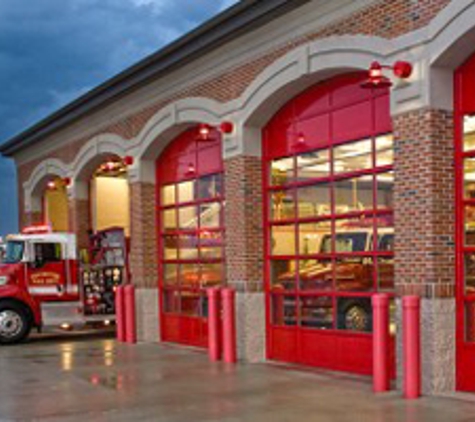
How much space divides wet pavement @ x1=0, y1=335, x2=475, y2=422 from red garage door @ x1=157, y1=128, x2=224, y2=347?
203 centimetres

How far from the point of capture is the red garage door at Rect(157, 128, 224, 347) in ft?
50.9

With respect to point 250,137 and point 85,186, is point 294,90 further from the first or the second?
point 85,186

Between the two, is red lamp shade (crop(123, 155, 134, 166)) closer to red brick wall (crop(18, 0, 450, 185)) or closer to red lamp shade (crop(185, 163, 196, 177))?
red brick wall (crop(18, 0, 450, 185))

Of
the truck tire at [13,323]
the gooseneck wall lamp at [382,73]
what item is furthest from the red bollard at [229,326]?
the truck tire at [13,323]

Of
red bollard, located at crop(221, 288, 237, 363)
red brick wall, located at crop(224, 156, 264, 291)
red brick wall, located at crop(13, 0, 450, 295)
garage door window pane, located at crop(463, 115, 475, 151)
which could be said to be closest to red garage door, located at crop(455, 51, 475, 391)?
garage door window pane, located at crop(463, 115, 475, 151)

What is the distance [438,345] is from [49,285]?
36.7 ft

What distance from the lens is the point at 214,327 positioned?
1384cm

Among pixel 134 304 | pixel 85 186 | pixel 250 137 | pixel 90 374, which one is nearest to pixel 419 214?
pixel 250 137

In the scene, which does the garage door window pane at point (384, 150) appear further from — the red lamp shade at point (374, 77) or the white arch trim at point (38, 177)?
the white arch trim at point (38, 177)

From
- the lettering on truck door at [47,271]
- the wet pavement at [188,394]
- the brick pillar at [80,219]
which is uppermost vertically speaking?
the brick pillar at [80,219]

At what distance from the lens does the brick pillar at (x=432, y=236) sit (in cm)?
978

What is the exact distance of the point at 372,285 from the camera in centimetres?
1140

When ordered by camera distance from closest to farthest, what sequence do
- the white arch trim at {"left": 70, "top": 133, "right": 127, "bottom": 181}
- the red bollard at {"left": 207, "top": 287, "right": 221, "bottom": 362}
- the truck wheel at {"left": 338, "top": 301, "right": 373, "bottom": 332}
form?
the truck wheel at {"left": 338, "top": 301, "right": 373, "bottom": 332}, the red bollard at {"left": 207, "top": 287, "right": 221, "bottom": 362}, the white arch trim at {"left": 70, "top": 133, "right": 127, "bottom": 181}

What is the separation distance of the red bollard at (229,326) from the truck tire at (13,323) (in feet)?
21.4
